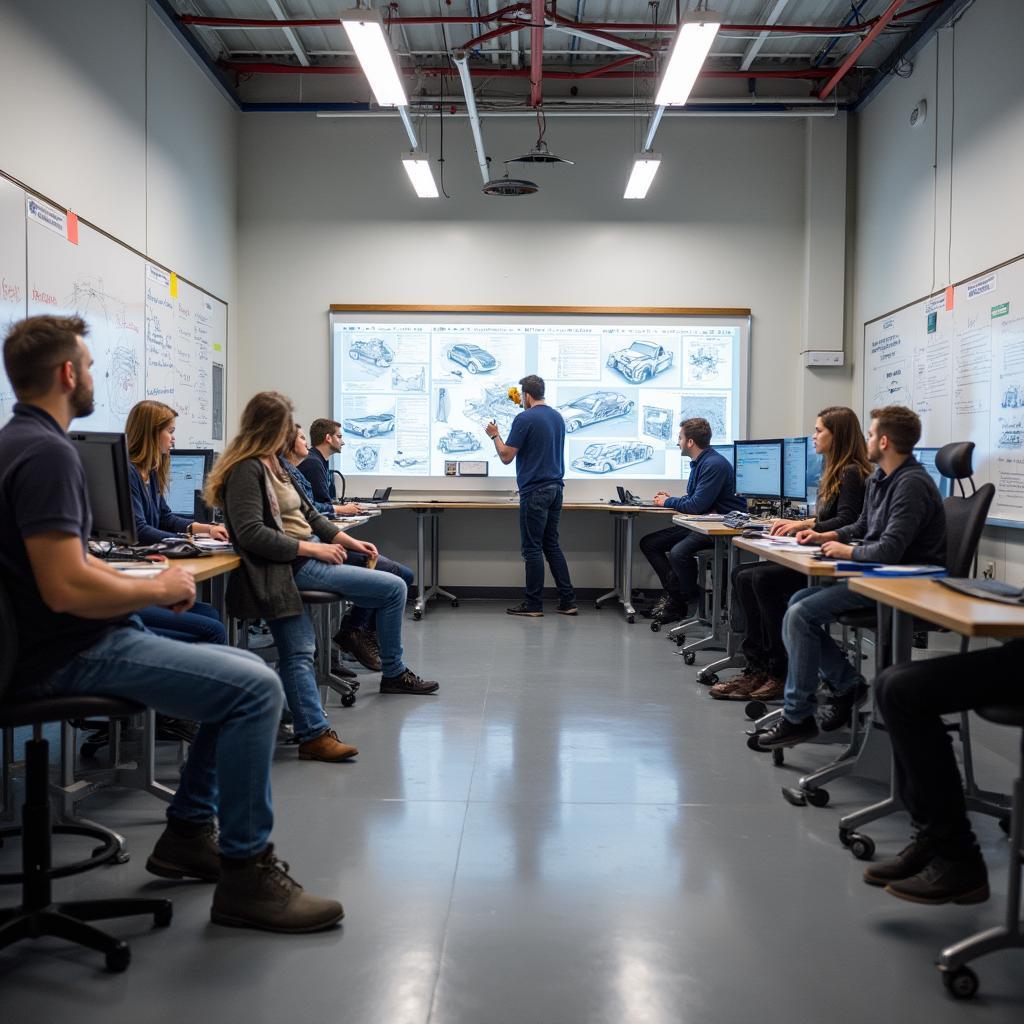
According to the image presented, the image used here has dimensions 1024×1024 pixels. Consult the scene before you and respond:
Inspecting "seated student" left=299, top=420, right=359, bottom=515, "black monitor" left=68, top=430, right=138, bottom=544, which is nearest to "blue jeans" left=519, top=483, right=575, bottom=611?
"seated student" left=299, top=420, right=359, bottom=515

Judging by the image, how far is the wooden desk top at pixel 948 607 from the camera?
1651 mm

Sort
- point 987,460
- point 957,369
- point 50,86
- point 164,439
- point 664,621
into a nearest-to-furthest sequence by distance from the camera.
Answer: point 164,439
point 50,86
point 987,460
point 957,369
point 664,621

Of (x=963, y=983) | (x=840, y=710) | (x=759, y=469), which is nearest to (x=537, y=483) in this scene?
(x=759, y=469)

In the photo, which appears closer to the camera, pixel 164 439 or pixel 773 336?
pixel 164 439

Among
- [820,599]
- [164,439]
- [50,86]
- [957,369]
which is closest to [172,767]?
[164,439]

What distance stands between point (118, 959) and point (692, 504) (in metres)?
4.19

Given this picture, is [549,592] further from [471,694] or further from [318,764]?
[318,764]

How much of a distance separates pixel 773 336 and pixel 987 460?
2659 mm

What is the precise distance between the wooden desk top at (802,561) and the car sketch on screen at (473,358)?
377 centimetres

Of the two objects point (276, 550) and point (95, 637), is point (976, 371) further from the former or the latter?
point (95, 637)

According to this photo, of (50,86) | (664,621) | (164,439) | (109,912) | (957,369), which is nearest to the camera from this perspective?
(109,912)

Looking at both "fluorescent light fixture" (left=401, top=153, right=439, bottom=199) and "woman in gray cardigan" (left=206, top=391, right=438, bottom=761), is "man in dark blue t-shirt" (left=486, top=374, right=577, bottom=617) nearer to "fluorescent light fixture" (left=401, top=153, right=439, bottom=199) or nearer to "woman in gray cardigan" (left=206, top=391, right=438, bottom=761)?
"fluorescent light fixture" (left=401, top=153, right=439, bottom=199)

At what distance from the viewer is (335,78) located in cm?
683

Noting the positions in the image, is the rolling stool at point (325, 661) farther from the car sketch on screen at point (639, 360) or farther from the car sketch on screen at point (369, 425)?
the car sketch on screen at point (639, 360)
